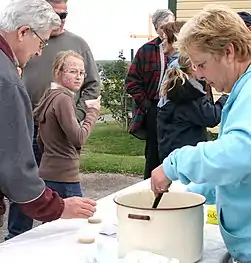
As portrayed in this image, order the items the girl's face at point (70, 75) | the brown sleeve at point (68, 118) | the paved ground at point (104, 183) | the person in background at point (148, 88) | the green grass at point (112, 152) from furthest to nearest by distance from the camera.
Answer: the green grass at point (112, 152), the paved ground at point (104, 183), the person in background at point (148, 88), the girl's face at point (70, 75), the brown sleeve at point (68, 118)

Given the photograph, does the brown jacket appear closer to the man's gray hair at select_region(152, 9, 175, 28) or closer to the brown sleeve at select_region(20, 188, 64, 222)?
the brown sleeve at select_region(20, 188, 64, 222)

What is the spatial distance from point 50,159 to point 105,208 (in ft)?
3.53

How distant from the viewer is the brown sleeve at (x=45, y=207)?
1.72 metres

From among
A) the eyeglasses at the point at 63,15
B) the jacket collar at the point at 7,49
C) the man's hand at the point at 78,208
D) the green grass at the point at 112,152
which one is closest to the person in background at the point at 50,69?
the eyeglasses at the point at 63,15

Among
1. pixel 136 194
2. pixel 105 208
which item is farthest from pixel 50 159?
pixel 136 194

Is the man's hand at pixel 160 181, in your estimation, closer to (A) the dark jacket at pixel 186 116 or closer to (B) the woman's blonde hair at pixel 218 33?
(B) the woman's blonde hair at pixel 218 33

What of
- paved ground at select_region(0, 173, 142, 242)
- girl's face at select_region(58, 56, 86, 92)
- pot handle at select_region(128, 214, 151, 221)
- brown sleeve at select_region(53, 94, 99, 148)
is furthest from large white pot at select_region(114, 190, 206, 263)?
paved ground at select_region(0, 173, 142, 242)

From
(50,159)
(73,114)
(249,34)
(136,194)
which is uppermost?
(249,34)

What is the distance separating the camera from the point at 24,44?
1858mm

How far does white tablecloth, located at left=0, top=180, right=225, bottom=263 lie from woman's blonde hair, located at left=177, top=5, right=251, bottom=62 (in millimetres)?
560

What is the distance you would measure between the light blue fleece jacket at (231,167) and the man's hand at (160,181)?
23 millimetres

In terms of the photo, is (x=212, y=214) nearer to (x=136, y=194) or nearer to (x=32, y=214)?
(x=136, y=194)

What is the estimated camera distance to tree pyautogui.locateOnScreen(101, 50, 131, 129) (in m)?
9.38

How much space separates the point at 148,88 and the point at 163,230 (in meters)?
2.78
